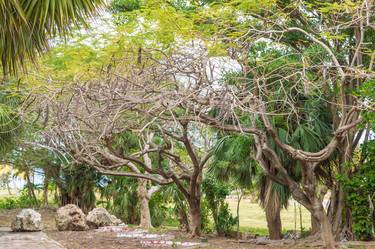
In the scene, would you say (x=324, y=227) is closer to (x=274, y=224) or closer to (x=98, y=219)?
(x=274, y=224)

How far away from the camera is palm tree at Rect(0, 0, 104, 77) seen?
6180 millimetres

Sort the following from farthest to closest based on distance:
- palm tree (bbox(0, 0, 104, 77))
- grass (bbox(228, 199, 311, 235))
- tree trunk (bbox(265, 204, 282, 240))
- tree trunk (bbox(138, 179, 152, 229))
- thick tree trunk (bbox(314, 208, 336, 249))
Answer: grass (bbox(228, 199, 311, 235)) → tree trunk (bbox(138, 179, 152, 229)) → tree trunk (bbox(265, 204, 282, 240)) → thick tree trunk (bbox(314, 208, 336, 249)) → palm tree (bbox(0, 0, 104, 77))

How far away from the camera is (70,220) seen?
54.9ft

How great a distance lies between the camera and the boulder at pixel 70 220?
1673cm

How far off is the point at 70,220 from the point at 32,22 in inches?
439

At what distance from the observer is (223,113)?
32.2 ft

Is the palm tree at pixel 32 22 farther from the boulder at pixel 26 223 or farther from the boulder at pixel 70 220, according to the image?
the boulder at pixel 70 220

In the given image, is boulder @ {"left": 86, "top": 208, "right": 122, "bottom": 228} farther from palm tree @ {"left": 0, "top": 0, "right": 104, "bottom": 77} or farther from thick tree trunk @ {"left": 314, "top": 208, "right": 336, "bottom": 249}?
palm tree @ {"left": 0, "top": 0, "right": 104, "bottom": 77}

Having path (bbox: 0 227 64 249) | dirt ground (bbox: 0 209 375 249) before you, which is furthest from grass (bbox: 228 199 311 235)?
path (bbox: 0 227 64 249)

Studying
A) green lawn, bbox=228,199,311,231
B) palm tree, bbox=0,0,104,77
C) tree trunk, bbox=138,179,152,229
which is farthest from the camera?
green lawn, bbox=228,199,311,231

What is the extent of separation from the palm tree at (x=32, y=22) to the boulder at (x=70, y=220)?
34.5 ft

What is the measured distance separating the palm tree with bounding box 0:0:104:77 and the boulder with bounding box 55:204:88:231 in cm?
1051

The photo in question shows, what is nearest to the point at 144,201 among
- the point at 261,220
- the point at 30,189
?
the point at 30,189

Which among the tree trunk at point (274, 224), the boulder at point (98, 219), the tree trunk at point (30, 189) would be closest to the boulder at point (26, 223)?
the boulder at point (98, 219)
